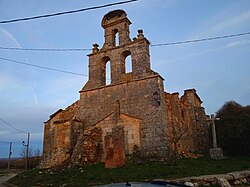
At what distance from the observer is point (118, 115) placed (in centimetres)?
1472

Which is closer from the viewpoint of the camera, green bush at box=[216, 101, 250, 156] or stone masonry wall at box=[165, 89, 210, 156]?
stone masonry wall at box=[165, 89, 210, 156]

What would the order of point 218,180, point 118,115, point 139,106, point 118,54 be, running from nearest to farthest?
point 218,180 < point 139,106 < point 118,115 < point 118,54

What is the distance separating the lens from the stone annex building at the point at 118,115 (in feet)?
43.8

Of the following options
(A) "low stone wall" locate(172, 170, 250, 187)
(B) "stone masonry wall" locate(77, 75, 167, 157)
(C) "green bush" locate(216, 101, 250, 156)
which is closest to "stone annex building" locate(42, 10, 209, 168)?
Answer: (B) "stone masonry wall" locate(77, 75, 167, 157)

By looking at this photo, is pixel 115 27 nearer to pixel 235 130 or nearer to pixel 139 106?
pixel 139 106

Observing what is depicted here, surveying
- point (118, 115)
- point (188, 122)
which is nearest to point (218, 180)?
point (118, 115)

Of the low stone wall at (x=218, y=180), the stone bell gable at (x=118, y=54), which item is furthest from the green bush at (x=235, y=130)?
the low stone wall at (x=218, y=180)

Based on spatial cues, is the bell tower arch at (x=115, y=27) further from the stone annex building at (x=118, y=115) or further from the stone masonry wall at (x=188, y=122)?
the stone masonry wall at (x=188, y=122)

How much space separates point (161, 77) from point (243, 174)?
24.1 feet

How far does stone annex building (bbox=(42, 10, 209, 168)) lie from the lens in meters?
13.3

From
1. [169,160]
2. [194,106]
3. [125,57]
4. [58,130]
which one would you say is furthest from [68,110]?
[194,106]

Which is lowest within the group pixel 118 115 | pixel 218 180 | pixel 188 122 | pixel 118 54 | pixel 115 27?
pixel 218 180

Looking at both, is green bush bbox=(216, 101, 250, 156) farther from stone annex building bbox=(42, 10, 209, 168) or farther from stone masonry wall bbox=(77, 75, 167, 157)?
stone masonry wall bbox=(77, 75, 167, 157)

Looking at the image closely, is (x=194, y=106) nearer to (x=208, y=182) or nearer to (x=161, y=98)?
(x=161, y=98)
